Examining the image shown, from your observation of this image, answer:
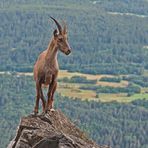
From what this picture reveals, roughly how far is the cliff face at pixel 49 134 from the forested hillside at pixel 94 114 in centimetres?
6186

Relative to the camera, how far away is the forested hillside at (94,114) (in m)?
97.8

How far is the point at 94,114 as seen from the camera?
120438mm

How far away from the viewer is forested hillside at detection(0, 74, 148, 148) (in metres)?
97.8

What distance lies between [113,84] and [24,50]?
4723 centimetres

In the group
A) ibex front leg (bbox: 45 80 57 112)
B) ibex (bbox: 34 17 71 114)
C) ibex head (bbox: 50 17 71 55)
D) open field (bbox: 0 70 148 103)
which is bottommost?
open field (bbox: 0 70 148 103)

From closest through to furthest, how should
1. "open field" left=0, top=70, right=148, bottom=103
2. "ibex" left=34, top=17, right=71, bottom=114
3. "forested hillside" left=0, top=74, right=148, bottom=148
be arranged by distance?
"ibex" left=34, top=17, right=71, bottom=114
"forested hillside" left=0, top=74, right=148, bottom=148
"open field" left=0, top=70, right=148, bottom=103

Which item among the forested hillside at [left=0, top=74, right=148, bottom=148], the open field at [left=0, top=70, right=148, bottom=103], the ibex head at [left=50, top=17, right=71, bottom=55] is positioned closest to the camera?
the ibex head at [left=50, top=17, right=71, bottom=55]

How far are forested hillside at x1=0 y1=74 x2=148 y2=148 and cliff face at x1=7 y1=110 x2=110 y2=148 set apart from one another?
61863 millimetres

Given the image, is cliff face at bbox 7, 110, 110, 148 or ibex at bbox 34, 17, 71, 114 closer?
cliff face at bbox 7, 110, 110, 148

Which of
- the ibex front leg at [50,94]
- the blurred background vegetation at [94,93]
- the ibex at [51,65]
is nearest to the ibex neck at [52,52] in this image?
the ibex at [51,65]

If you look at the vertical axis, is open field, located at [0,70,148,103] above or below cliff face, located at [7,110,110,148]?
below

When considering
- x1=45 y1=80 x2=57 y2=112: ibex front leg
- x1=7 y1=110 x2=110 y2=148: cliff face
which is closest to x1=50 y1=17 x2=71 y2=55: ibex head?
x1=45 y1=80 x2=57 y2=112: ibex front leg

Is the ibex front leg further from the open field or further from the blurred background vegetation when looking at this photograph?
the open field

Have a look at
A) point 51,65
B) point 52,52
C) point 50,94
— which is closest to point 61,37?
point 52,52
